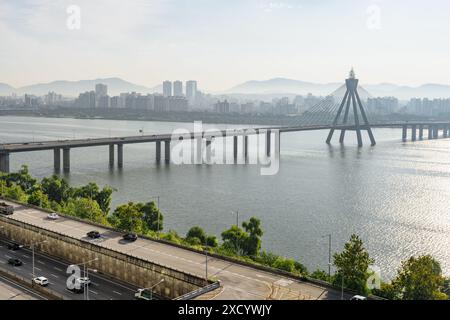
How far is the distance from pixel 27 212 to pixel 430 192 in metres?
21.6

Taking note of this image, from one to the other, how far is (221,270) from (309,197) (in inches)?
613

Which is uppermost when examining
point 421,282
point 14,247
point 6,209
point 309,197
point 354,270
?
point 6,209

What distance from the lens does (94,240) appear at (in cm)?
1316

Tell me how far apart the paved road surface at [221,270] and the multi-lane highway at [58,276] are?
2.79ft

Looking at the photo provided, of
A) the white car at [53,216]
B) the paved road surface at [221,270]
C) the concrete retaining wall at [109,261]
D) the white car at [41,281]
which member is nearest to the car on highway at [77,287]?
the white car at [41,281]

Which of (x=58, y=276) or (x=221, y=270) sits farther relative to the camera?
(x=58, y=276)

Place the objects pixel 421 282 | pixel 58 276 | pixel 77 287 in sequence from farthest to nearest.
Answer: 1. pixel 58 276
2. pixel 77 287
3. pixel 421 282

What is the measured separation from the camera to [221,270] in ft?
35.1

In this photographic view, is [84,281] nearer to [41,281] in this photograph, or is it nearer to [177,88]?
[41,281]

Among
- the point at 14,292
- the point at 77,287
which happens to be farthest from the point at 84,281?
the point at 14,292

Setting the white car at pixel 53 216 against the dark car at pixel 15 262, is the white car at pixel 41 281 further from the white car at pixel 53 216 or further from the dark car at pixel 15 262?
the white car at pixel 53 216

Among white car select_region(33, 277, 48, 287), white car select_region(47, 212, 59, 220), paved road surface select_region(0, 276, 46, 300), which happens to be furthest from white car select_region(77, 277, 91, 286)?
white car select_region(47, 212, 59, 220)

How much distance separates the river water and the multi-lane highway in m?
6.46

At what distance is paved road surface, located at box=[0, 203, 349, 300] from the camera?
9.42m
